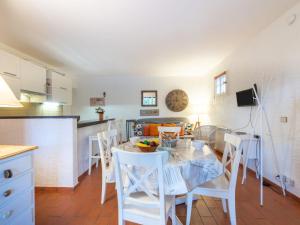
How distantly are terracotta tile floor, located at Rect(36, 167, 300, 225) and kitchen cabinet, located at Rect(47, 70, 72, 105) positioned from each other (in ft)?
7.71

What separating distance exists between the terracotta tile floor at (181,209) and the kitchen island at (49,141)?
21 cm

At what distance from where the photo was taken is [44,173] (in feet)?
7.98

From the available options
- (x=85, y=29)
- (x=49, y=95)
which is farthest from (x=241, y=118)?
(x=49, y=95)

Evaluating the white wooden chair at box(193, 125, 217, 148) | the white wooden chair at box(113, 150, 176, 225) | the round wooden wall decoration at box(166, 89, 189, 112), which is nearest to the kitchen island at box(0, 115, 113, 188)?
the white wooden chair at box(113, 150, 176, 225)

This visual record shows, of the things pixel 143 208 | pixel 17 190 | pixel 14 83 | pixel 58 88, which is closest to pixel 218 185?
pixel 143 208

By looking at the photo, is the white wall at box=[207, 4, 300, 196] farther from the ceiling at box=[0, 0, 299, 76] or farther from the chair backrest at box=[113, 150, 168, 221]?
the chair backrest at box=[113, 150, 168, 221]

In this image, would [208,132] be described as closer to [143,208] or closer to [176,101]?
[176,101]

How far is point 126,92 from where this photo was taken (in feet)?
20.3

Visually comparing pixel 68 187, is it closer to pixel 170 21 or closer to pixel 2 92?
pixel 2 92

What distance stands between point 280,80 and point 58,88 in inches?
175

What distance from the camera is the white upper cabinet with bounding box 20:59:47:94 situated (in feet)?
10.2

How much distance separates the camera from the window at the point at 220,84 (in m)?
4.31

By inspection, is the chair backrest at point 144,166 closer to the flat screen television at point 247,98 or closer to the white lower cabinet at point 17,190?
the white lower cabinet at point 17,190

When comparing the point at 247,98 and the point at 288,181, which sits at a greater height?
the point at 247,98
